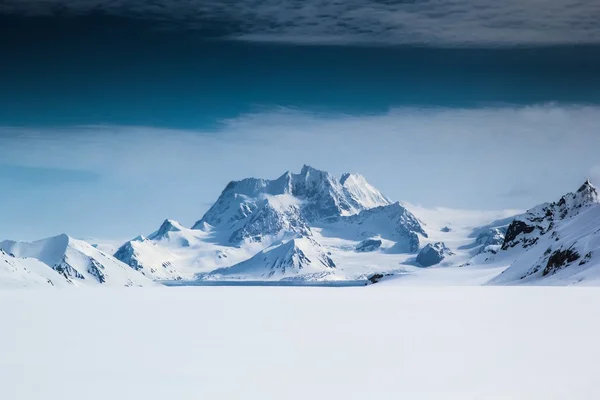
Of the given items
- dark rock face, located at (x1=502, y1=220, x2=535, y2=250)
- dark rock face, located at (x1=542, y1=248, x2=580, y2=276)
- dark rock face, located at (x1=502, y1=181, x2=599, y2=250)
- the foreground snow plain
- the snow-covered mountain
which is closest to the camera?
the foreground snow plain

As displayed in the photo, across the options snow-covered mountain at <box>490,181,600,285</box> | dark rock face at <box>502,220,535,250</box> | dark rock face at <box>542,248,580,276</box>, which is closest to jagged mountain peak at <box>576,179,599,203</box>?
snow-covered mountain at <box>490,181,600,285</box>

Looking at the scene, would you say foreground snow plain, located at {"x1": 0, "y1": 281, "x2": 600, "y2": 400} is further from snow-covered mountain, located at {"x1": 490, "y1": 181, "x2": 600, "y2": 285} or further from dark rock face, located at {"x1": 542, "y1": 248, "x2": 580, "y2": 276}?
dark rock face, located at {"x1": 542, "y1": 248, "x2": 580, "y2": 276}

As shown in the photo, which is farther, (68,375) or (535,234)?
(535,234)

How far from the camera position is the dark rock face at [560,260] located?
107812mm

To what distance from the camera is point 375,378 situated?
20.0 meters

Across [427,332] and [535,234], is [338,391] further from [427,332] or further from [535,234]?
[535,234]

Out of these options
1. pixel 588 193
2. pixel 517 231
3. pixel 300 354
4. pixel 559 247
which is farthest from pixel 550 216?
pixel 300 354

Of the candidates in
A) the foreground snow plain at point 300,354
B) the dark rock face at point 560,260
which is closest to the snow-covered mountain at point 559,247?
the dark rock face at point 560,260

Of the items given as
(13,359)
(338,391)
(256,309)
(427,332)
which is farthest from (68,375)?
(256,309)

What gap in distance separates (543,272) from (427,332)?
90661 millimetres

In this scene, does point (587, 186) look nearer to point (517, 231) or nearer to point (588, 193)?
point (588, 193)

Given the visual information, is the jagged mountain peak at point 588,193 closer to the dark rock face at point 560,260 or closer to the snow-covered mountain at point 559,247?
the snow-covered mountain at point 559,247

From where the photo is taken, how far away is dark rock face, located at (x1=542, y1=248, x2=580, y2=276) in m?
108

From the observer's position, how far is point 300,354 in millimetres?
23969
